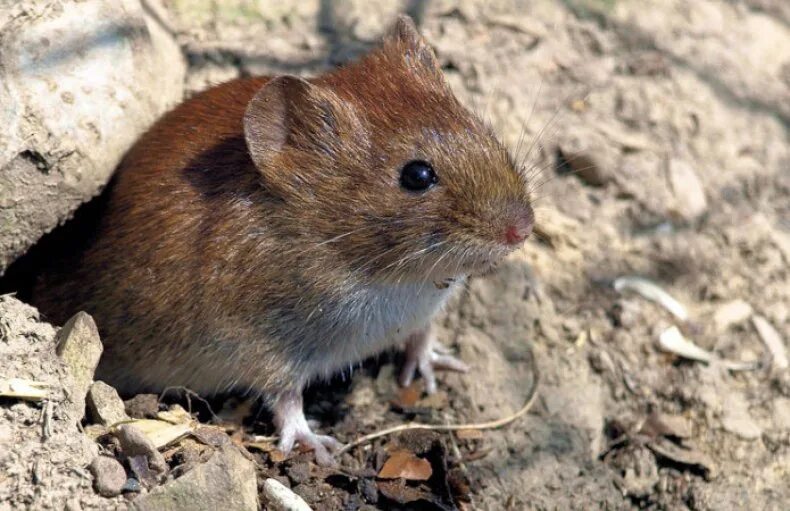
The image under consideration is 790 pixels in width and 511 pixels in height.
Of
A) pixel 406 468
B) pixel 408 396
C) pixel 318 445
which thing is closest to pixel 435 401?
pixel 408 396

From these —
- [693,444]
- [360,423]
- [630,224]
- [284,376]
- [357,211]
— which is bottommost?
[693,444]

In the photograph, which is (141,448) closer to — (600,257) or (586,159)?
(600,257)

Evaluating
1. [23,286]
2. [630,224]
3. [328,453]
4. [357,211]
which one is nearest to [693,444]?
[630,224]

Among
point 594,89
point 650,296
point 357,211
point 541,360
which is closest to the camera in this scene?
point 357,211

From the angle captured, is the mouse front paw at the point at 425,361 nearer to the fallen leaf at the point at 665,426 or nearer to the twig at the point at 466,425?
the twig at the point at 466,425

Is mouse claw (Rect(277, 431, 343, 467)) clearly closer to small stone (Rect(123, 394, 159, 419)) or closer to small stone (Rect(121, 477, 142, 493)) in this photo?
small stone (Rect(123, 394, 159, 419))

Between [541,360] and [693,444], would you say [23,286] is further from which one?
[693,444]

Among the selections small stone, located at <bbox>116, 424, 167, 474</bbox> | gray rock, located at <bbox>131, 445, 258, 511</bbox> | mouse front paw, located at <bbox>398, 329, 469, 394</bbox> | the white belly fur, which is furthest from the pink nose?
small stone, located at <bbox>116, 424, 167, 474</bbox>
